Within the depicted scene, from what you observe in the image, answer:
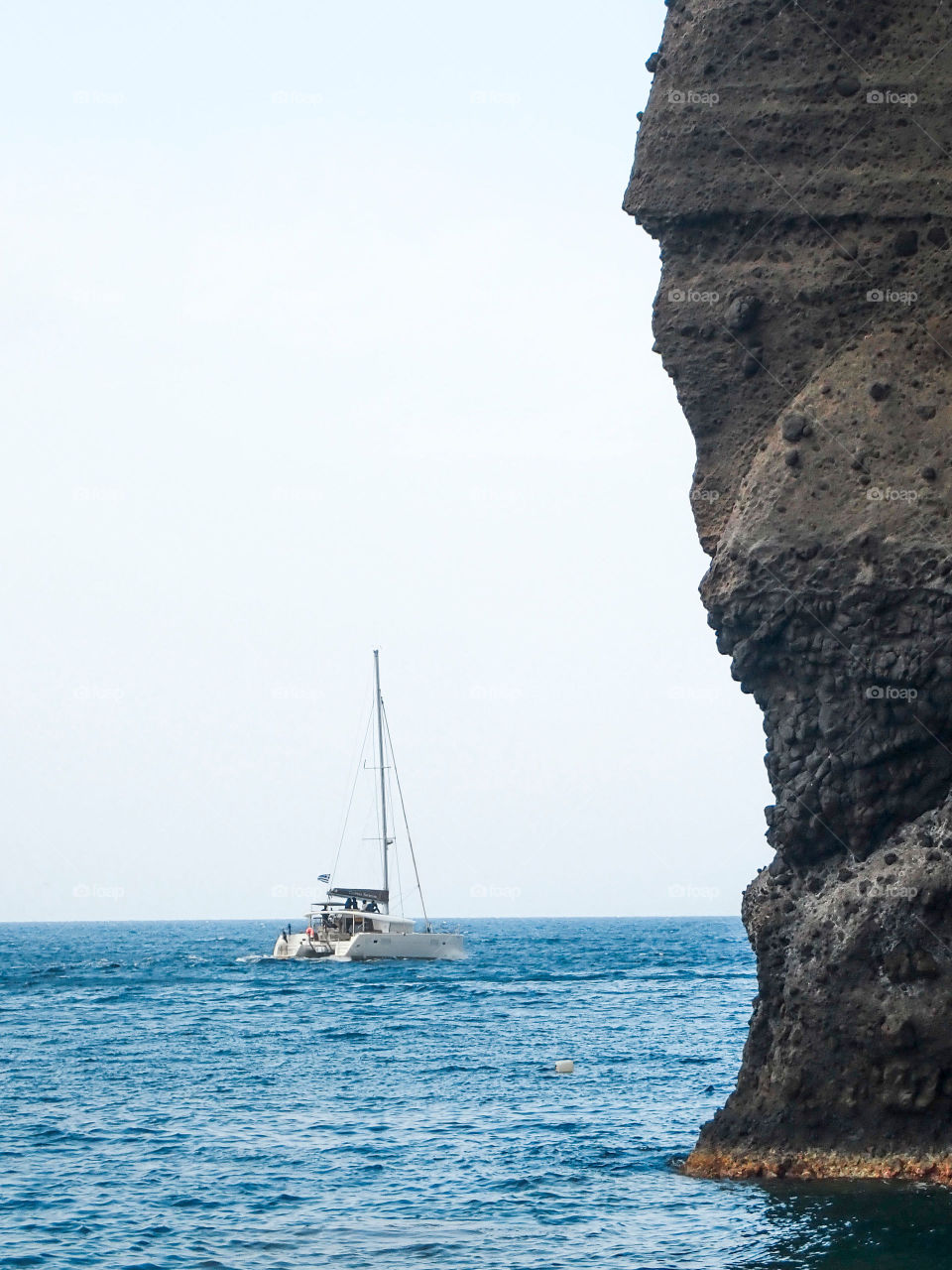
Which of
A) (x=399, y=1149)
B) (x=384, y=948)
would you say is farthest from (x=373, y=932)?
(x=399, y=1149)

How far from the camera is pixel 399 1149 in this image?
1116 inches

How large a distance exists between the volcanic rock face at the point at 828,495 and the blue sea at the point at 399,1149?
1682 mm

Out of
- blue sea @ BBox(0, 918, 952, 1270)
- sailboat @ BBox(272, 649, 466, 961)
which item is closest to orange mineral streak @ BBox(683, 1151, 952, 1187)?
blue sea @ BBox(0, 918, 952, 1270)

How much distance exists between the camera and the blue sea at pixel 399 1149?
65.2 feet

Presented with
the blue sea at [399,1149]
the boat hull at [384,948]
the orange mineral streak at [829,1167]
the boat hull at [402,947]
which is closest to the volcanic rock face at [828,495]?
the orange mineral streak at [829,1167]

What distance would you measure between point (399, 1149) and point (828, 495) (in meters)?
14.5

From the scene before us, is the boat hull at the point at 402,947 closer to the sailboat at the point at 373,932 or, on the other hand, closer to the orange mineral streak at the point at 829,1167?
the sailboat at the point at 373,932

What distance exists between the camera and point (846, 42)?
23.1 meters

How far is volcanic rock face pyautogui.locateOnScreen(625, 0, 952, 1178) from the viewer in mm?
20797

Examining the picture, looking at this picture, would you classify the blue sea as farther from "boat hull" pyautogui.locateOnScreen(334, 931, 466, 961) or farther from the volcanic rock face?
"boat hull" pyautogui.locateOnScreen(334, 931, 466, 961)

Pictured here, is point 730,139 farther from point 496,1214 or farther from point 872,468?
point 496,1214

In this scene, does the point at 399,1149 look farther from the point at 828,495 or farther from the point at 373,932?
the point at 373,932

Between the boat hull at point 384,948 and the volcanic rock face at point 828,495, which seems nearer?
the volcanic rock face at point 828,495

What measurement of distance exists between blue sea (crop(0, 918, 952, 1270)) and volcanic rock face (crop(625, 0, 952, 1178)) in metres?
1.68
